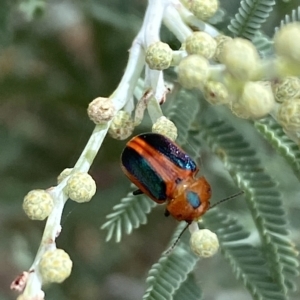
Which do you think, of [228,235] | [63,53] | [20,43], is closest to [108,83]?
[63,53]

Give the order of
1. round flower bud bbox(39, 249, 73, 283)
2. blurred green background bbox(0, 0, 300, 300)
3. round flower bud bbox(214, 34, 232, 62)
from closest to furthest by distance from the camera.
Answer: round flower bud bbox(39, 249, 73, 283) → round flower bud bbox(214, 34, 232, 62) → blurred green background bbox(0, 0, 300, 300)

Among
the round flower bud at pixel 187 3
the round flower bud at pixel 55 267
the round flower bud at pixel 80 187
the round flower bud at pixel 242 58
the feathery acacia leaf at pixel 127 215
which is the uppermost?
the round flower bud at pixel 187 3

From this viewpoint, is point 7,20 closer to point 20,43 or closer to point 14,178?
point 20,43

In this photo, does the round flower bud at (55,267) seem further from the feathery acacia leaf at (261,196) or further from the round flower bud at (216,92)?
the feathery acacia leaf at (261,196)

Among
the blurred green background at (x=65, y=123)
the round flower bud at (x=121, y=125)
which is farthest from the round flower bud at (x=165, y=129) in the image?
the blurred green background at (x=65, y=123)

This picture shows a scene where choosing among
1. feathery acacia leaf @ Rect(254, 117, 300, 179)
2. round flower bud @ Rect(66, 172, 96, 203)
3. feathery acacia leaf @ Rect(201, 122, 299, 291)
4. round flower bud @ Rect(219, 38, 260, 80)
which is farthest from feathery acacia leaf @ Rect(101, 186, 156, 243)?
round flower bud @ Rect(219, 38, 260, 80)

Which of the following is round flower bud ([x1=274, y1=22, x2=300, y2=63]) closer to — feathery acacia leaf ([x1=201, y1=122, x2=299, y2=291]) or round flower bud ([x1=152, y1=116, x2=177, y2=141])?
round flower bud ([x1=152, y1=116, x2=177, y2=141])

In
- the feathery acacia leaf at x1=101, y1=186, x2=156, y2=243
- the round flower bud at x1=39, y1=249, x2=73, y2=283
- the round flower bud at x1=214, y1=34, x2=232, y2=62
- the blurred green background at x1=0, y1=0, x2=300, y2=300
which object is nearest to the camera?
the round flower bud at x1=39, y1=249, x2=73, y2=283
